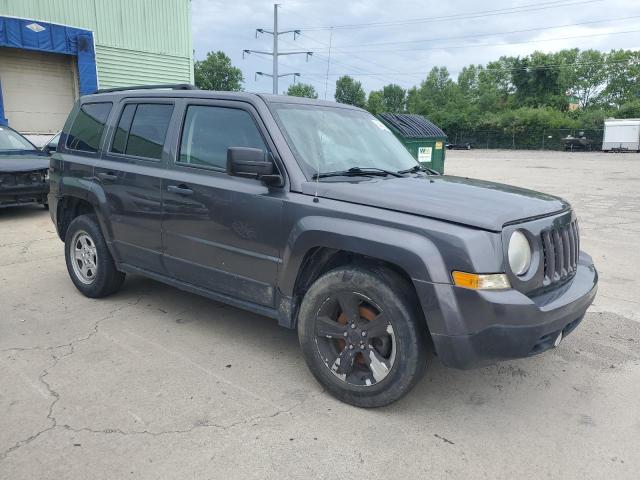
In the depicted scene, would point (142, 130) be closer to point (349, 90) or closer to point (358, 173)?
point (358, 173)

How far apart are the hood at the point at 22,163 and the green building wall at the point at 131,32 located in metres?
9.17

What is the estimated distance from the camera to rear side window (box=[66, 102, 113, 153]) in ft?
15.5

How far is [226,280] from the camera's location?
3.72 metres

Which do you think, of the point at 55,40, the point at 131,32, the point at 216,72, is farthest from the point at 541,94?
the point at 55,40

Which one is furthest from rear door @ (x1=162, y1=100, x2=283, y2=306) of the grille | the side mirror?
the grille

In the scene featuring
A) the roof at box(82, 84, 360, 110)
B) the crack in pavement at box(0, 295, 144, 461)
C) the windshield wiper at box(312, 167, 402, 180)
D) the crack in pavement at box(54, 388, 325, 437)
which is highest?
the roof at box(82, 84, 360, 110)

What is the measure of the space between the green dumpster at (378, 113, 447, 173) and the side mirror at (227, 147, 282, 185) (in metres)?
6.74

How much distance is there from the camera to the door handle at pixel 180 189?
12.6 ft

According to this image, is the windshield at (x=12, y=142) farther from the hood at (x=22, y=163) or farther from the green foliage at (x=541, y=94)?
the green foliage at (x=541, y=94)

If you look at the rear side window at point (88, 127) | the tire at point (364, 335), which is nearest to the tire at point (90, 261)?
the rear side window at point (88, 127)

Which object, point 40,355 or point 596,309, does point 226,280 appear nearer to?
point 40,355

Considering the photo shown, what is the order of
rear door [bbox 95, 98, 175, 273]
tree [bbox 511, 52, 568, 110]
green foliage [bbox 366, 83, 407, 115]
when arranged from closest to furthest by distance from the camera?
rear door [bbox 95, 98, 175, 273] → tree [bbox 511, 52, 568, 110] → green foliage [bbox 366, 83, 407, 115]

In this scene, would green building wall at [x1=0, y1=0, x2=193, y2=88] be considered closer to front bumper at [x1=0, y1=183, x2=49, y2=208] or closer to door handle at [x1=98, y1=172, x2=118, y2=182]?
front bumper at [x1=0, y1=183, x2=49, y2=208]

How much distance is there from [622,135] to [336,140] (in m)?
48.3
